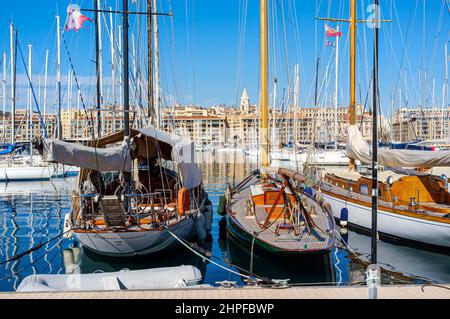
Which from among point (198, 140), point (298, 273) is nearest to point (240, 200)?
point (298, 273)

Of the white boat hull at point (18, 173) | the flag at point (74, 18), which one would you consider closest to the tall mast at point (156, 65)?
the flag at point (74, 18)

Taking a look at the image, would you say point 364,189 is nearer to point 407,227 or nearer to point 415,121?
point 407,227

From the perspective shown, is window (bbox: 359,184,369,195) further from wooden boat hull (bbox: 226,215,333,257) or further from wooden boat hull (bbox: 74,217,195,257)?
wooden boat hull (bbox: 74,217,195,257)

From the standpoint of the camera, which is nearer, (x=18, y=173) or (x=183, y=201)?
(x=183, y=201)

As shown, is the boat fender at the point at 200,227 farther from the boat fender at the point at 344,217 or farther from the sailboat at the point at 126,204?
the boat fender at the point at 344,217

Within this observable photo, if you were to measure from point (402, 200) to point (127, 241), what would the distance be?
9938mm

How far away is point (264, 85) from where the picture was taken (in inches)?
920

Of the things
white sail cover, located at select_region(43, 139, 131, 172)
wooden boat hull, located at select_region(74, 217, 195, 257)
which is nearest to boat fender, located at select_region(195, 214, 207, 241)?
wooden boat hull, located at select_region(74, 217, 195, 257)

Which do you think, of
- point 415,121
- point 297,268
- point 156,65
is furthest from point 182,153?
point 415,121
